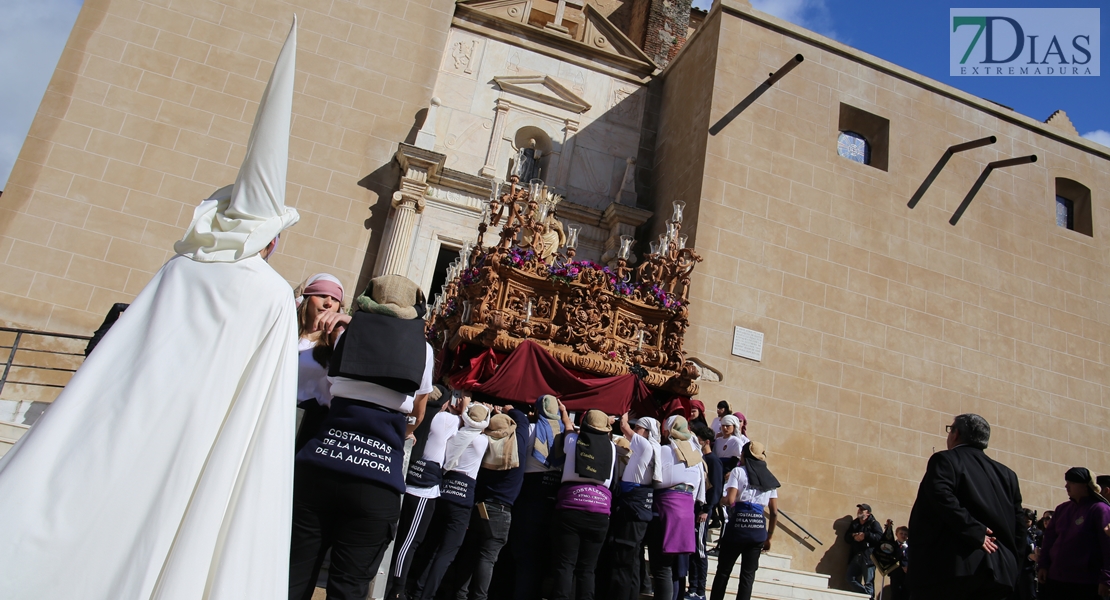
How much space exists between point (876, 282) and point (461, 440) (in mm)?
10539

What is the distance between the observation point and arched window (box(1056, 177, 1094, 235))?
631 inches

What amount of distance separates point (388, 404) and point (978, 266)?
14748 millimetres

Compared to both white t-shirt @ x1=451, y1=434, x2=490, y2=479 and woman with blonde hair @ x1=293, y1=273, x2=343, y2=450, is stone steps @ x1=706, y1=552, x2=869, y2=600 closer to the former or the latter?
white t-shirt @ x1=451, y1=434, x2=490, y2=479

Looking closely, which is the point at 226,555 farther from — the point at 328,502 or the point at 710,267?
the point at 710,267

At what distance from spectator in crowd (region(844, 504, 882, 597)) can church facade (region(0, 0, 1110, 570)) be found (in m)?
0.84

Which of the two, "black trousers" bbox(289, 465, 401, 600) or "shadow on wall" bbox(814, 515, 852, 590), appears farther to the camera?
"shadow on wall" bbox(814, 515, 852, 590)

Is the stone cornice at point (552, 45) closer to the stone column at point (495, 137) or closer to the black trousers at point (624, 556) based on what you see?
the stone column at point (495, 137)

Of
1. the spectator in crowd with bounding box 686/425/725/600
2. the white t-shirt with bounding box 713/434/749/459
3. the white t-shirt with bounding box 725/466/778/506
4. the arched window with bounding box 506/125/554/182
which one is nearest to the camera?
the white t-shirt with bounding box 725/466/778/506

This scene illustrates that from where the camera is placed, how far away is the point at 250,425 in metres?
2.09

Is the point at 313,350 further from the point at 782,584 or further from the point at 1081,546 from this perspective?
the point at 782,584

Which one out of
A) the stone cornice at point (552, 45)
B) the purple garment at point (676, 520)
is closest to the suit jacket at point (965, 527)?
the purple garment at point (676, 520)

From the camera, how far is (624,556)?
6.09 m

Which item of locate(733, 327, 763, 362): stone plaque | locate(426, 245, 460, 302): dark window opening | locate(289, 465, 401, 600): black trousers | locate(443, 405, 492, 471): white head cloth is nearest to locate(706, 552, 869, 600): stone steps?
locate(733, 327, 763, 362): stone plaque

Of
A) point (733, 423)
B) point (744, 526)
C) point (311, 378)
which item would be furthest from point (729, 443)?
point (311, 378)
